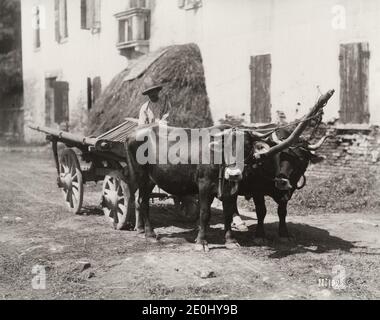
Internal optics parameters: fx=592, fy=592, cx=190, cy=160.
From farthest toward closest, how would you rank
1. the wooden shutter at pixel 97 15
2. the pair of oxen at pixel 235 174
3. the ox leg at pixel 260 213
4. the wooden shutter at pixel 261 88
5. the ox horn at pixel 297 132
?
the wooden shutter at pixel 97 15
the wooden shutter at pixel 261 88
the ox leg at pixel 260 213
the pair of oxen at pixel 235 174
the ox horn at pixel 297 132

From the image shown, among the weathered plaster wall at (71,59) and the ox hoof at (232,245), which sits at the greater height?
the weathered plaster wall at (71,59)

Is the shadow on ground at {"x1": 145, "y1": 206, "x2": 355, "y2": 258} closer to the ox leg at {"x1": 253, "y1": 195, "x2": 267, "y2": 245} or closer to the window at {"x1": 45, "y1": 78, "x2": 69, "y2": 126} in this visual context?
the ox leg at {"x1": 253, "y1": 195, "x2": 267, "y2": 245}

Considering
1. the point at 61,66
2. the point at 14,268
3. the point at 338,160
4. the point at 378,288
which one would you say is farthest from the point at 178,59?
the point at 61,66

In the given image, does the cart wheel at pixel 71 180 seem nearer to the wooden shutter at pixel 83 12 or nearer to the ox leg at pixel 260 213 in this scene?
the ox leg at pixel 260 213

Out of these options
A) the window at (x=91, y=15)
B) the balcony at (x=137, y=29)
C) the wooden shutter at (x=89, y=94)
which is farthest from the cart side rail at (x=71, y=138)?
the window at (x=91, y=15)

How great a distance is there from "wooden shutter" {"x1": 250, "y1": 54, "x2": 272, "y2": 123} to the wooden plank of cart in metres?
5.21

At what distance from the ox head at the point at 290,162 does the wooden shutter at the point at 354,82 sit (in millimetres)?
4760

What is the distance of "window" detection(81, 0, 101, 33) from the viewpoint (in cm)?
2141

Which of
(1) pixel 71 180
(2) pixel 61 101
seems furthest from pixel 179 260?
(2) pixel 61 101

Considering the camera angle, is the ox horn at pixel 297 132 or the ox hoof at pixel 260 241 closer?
the ox horn at pixel 297 132

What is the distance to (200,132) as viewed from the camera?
25.0ft

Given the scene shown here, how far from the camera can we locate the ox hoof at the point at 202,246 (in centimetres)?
748
